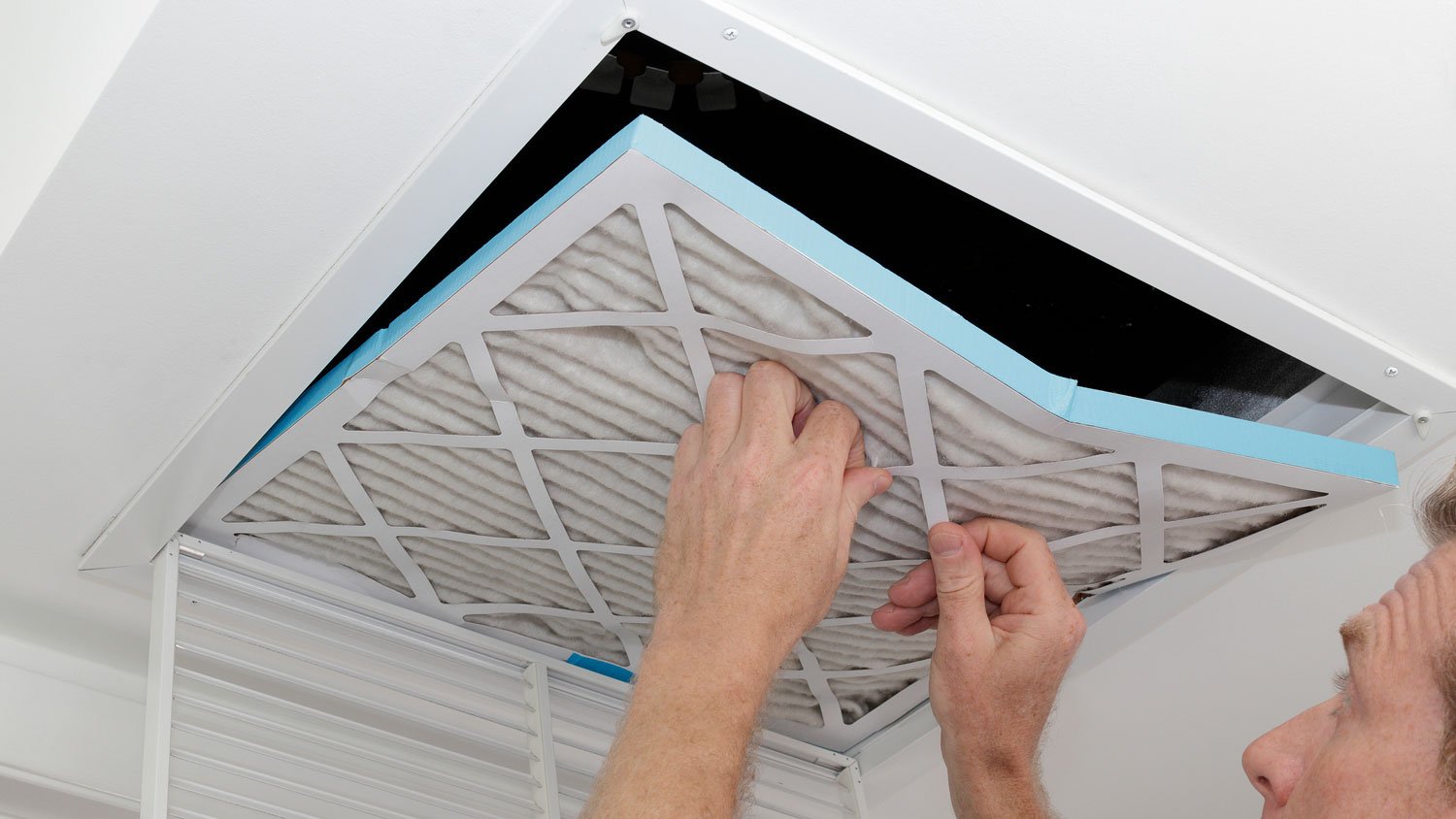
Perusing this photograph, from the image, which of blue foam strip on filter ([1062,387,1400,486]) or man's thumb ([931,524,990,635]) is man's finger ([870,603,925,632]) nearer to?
man's thumb ([931,524,990,635])

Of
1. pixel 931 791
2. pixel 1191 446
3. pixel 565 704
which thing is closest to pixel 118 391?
pixel 565 704

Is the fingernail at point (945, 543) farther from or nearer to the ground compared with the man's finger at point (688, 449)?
nearer to the ground

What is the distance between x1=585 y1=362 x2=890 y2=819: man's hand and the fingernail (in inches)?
3.8

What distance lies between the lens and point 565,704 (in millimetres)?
1389

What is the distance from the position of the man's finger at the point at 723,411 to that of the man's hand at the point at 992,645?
0.73ft

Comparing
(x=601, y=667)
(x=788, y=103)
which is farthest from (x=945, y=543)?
(x=601, y=667)

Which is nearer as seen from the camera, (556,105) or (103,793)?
(556,105)

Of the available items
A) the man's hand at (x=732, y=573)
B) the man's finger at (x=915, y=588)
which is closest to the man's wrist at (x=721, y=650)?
the man's hand at (x=732, y=573)

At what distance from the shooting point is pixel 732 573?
91cm

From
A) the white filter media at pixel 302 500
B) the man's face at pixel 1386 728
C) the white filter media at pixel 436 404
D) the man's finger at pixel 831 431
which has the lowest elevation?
the man's face at pixel 1386 728

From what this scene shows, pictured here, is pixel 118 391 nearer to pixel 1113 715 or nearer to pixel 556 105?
pixel 556 105

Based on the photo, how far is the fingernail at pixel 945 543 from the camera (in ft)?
3.41

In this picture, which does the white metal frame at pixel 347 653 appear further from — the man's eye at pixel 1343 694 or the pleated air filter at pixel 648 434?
the man's eye at pixel 1343 694

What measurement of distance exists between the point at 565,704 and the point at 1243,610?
0.76 m
